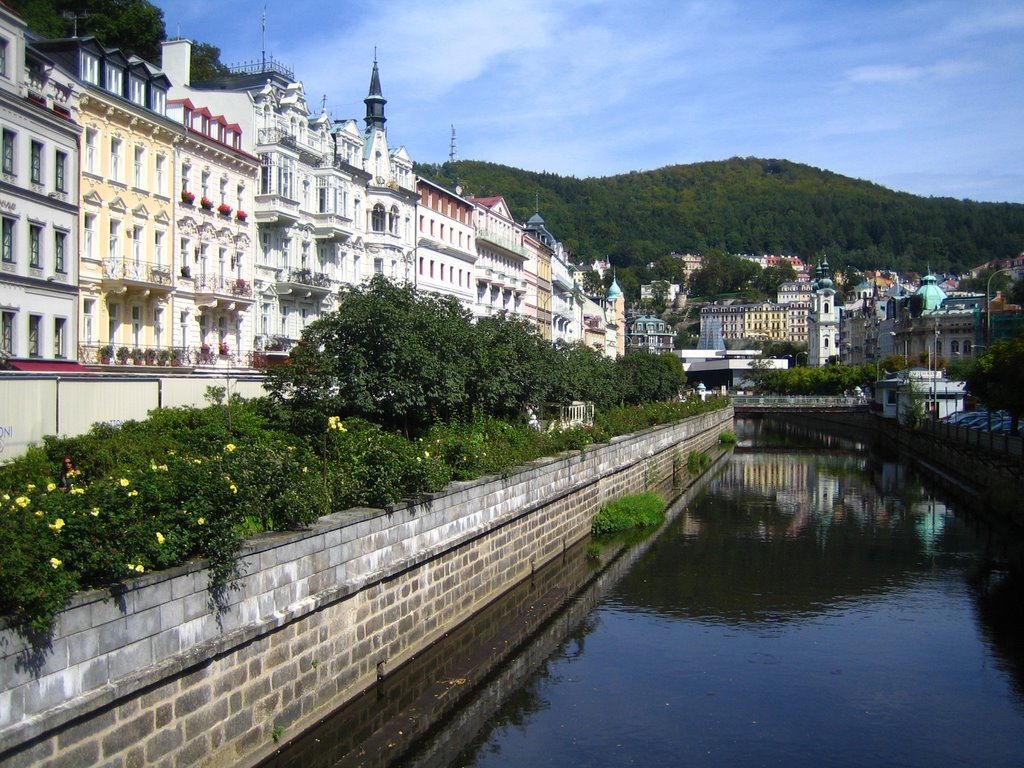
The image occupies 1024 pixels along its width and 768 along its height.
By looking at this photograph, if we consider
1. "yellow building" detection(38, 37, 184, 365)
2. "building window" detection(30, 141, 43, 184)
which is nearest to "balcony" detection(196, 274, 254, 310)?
"yellow building" detection(38, 37, 184, 365)

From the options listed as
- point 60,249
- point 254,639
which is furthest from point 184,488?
point 60,249

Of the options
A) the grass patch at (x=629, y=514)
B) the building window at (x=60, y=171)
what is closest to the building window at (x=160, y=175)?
the building window at (x=60, y=171)

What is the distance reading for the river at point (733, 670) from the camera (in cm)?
1616

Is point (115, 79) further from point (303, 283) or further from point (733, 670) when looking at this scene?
point (733, 670)

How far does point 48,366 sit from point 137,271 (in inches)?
223

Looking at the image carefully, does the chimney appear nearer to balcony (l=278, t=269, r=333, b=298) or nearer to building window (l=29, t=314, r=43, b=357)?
balcony (l=278, t=269, r=333, b=298)

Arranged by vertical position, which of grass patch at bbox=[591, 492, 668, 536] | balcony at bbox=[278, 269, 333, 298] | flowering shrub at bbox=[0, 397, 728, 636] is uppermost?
balcony at bbox=[278, 269, 333, 298]

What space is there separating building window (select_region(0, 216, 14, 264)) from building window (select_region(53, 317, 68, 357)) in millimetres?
2797

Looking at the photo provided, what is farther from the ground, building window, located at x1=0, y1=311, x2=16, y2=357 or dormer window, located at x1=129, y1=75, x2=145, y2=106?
dormer window, located at x1=129, y1=75, x2=145, y2=106

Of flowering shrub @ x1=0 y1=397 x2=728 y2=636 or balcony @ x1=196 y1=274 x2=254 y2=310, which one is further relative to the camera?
balcony @ x1=196 y1=274 x2=254 y2=310

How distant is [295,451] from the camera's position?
69.2 feet

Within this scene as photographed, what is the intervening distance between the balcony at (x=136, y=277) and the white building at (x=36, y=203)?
1.51 metres

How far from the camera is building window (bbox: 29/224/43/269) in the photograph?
102 feet

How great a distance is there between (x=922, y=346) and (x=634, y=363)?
3170 inches
